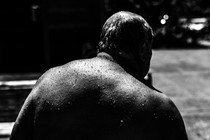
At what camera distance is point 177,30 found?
80.2ft

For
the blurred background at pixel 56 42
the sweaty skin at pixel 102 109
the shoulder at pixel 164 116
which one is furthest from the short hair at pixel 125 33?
the blurred background at pixel 56 42

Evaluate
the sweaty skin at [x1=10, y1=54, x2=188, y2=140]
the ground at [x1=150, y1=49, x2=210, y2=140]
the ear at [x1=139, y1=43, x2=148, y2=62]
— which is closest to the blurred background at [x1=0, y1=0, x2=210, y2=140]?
the ground at [x1=150, y1=49, x2=210, y2=140]

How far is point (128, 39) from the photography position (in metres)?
1.85

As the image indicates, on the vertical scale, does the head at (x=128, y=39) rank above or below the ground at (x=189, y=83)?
above

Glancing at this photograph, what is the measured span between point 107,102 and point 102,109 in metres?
0.04

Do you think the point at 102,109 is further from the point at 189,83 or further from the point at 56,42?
the point at 56,42

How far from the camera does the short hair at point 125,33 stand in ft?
6.03

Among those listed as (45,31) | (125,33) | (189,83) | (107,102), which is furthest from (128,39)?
(45,31)

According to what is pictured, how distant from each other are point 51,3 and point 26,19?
1.23 metres

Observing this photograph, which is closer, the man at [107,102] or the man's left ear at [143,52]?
the man at [107,102]

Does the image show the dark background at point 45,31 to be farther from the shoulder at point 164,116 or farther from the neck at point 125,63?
the shoulder at point 164,116

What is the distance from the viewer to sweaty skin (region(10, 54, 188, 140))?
173 cm

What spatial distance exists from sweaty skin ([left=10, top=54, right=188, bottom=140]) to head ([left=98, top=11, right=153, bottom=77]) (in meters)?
0.10

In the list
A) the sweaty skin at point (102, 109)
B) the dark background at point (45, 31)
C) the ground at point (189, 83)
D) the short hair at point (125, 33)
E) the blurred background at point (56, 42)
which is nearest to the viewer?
the sweaty skin at point (102, 109)
